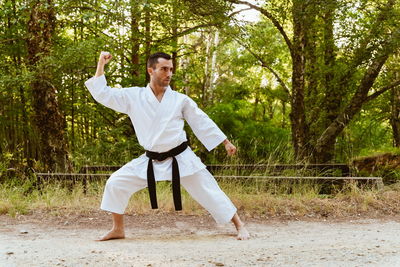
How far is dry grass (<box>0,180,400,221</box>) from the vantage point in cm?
562

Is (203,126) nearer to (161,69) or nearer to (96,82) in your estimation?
(161,69)

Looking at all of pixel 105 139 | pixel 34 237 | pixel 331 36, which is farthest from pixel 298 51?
pixel 34 237

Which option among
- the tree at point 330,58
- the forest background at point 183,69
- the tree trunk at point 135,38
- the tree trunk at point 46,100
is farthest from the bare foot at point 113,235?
the tree at point 330,58

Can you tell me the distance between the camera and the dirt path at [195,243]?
343 cm

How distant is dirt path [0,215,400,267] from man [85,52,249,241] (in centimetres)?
36

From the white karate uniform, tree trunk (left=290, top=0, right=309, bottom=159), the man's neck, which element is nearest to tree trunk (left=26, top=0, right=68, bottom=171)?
the white karate uniform

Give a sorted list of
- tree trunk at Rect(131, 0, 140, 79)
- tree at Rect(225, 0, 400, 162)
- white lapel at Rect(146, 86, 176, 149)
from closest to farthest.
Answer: white lapel at Rect(146, 86, 176, 149) < tree trunk at Rect(131, 0, 140, 79) < tree at Rect(225, 0, 400, 162)

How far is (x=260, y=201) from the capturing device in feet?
18.9

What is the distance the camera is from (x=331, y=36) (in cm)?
1022

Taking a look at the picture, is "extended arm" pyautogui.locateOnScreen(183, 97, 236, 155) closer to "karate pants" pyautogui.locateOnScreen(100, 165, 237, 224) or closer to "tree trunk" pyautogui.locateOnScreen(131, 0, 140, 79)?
"karate pants" pyautogui.locateOnScreen(100, 165, 237, 224)

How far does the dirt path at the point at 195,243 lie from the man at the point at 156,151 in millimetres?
362

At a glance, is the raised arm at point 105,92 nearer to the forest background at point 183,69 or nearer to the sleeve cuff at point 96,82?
the sleeve cuff at point 96,82

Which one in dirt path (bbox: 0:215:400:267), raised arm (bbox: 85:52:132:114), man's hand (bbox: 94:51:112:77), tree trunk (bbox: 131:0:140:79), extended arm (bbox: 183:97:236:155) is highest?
tree trunk (bbox: 131:0:140:79)

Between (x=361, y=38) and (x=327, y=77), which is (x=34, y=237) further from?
(x=327, y=77)
